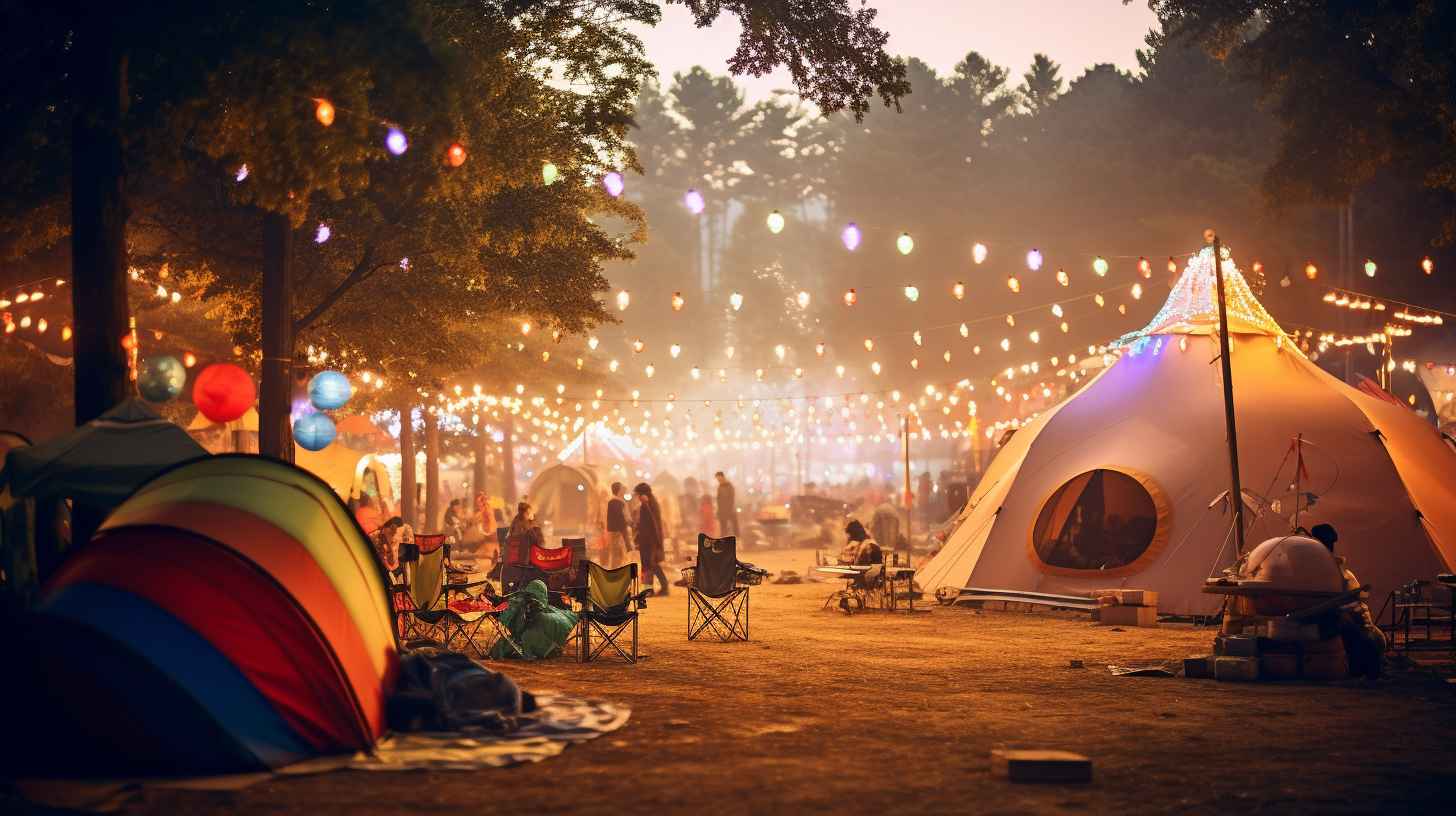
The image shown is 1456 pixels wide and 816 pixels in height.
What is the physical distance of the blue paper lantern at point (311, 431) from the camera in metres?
18.4

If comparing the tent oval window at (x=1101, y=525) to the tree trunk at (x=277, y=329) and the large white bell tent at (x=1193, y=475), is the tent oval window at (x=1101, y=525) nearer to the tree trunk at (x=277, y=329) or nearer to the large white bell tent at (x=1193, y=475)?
the large white bell tent at (x=1193, y=475)

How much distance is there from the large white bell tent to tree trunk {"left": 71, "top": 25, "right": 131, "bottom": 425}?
39.0 feet

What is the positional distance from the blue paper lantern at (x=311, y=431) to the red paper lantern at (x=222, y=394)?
9.74 feet

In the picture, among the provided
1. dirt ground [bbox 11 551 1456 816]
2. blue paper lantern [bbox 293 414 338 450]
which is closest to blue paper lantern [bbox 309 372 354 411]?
blue paper lantern [bbox 293 414 338 450]

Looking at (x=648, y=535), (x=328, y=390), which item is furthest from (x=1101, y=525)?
(x=328, y=390)

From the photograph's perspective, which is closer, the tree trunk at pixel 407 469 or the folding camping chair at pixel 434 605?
the folding camping chair at pixel 434 605

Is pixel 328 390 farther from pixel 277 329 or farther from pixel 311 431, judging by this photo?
pixel 277 329

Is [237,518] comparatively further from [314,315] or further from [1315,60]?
[1315,60]

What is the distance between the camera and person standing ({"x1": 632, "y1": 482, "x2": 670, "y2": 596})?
22.2 meters

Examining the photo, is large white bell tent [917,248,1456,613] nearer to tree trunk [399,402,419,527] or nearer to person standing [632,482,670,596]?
person standing [632,482,670,596]

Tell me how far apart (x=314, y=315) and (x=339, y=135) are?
209 inches

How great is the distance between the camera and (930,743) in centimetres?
881

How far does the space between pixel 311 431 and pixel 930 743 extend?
38.6 ft

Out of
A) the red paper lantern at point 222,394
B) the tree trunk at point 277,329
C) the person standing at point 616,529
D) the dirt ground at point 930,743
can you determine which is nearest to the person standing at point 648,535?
the person standing at point 616,529
